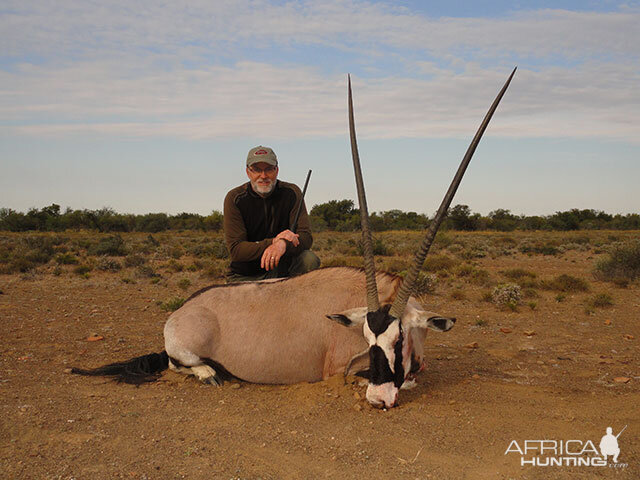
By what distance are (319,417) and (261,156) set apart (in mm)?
3344

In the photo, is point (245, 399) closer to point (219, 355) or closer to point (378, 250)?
point (219, 355)

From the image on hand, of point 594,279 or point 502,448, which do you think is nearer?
point 502,448

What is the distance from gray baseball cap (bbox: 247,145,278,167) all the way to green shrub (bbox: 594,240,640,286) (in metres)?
11.4

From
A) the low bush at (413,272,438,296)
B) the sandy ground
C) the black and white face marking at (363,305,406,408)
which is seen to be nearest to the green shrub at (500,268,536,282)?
the low bush at (413,272,438,296)

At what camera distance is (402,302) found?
4.42 m

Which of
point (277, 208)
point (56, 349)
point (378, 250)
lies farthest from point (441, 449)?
point (378, 250)

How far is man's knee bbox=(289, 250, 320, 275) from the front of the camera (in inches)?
261

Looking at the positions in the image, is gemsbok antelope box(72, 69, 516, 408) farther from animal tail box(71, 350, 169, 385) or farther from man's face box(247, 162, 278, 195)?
man's face box(247, 162, 278, 195)

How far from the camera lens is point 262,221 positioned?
22.1 ft

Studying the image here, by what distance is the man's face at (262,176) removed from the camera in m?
6.54

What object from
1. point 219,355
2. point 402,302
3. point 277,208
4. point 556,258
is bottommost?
point 556,258

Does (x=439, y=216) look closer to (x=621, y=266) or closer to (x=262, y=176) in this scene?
(x=262, y=176)

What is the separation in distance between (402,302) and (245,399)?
1.73 m

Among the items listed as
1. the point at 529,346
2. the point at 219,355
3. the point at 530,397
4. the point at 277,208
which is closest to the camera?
the point at 530,397
